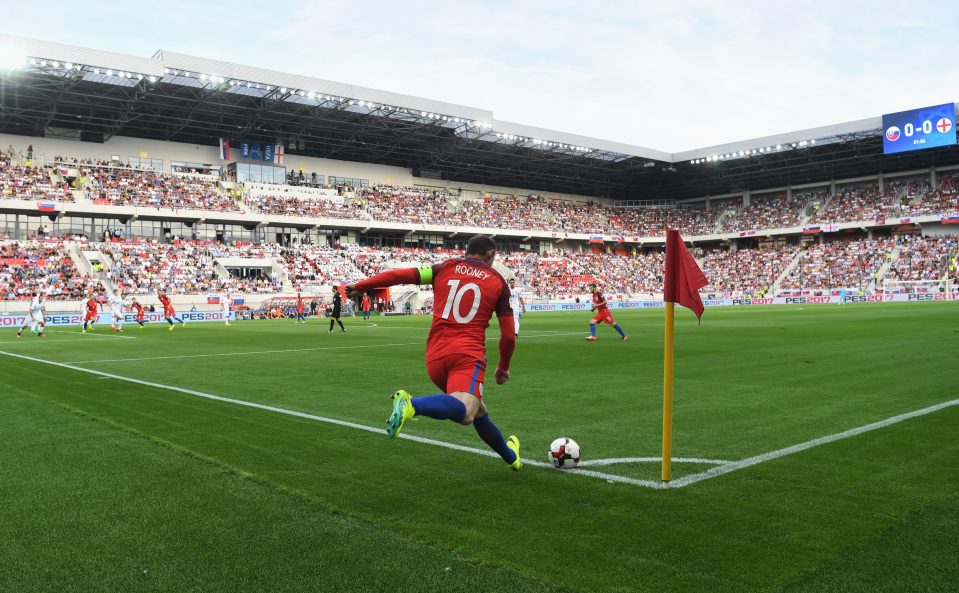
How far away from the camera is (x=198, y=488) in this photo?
5.48 meters

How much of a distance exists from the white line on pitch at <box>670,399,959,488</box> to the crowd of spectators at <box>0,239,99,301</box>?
48.1 metres

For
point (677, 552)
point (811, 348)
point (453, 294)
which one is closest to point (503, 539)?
point (677, 552)

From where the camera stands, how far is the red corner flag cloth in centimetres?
551

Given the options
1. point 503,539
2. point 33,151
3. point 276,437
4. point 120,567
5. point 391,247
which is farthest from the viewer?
point 391,247

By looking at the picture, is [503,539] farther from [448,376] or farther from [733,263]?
[733,263]

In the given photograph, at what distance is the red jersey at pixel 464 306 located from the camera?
17.8 feet

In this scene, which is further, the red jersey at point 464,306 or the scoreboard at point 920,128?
the scoreboard at point 920,128

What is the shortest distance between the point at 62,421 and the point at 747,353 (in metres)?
14.2

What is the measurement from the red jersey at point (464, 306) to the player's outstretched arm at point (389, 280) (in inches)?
6.0

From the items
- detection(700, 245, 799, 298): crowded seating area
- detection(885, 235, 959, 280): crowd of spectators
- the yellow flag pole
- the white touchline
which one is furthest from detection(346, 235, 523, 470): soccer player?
detection(885, 235, 959, 280): crowd of spectators

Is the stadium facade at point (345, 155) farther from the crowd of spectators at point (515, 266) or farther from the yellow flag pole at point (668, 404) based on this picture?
the yellow flag pole at point (668, 404)

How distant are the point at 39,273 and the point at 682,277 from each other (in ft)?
170

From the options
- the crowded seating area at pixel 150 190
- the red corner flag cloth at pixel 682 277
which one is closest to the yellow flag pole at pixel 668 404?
the red corner flag cloth at pixel 682 277

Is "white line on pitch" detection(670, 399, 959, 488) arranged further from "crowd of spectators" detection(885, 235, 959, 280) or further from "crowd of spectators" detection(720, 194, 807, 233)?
"crowd of spectators" detection(720, 194, 807, 233)
